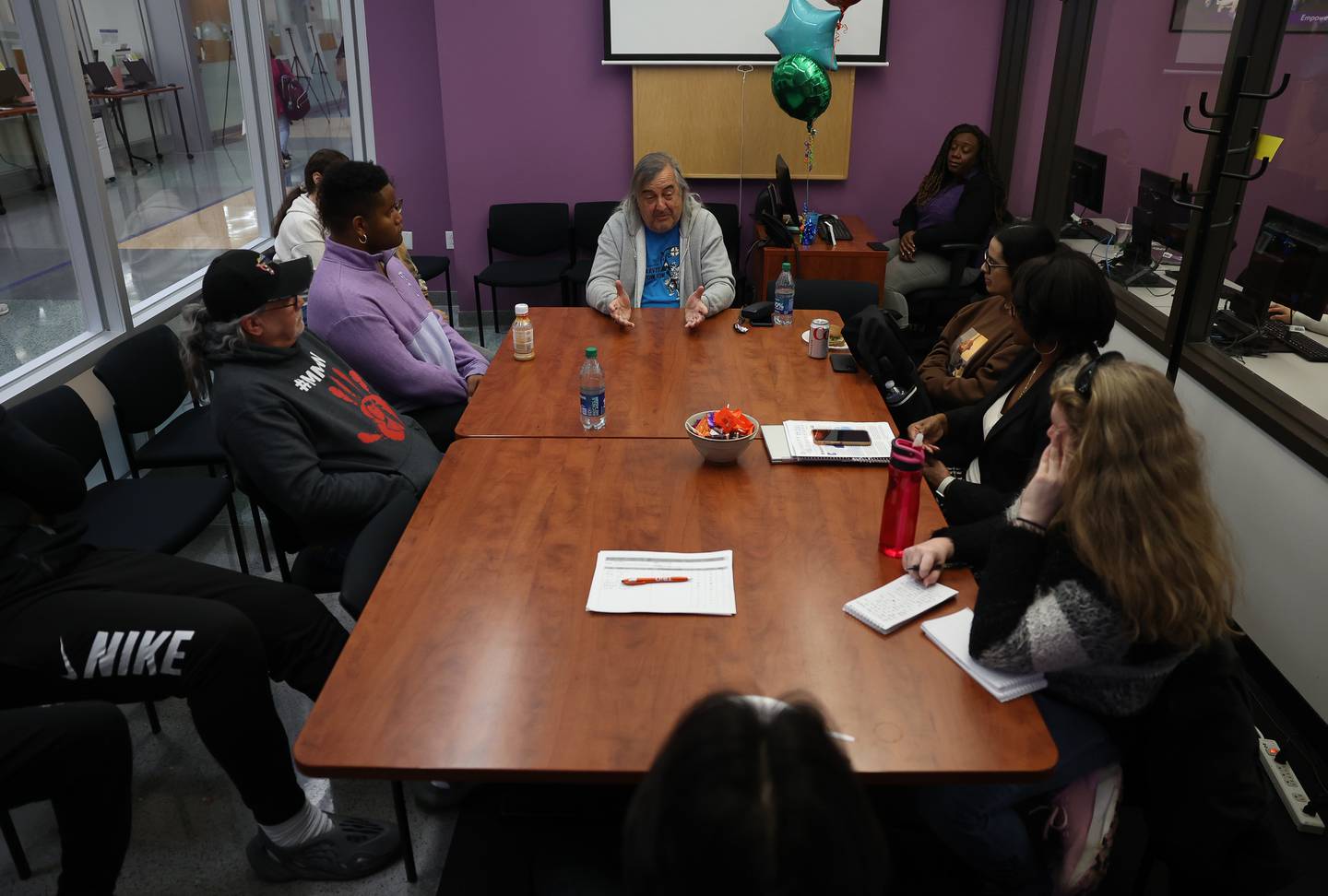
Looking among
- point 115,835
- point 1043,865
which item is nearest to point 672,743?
point 1043,865

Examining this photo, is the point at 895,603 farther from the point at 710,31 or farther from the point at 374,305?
the point at 710,31

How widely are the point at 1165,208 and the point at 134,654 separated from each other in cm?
393

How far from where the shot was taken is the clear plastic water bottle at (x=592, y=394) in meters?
2.63

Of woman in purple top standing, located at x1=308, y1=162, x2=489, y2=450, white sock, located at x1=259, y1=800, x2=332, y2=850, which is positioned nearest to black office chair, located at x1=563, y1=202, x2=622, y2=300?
woman in purple top standing, located at x1=308, y1=162, x2=489, y2=450

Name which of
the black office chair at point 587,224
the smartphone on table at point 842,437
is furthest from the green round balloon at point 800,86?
the smartphone on table at point 842,437

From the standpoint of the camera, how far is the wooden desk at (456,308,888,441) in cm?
276

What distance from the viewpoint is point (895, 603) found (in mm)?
1836

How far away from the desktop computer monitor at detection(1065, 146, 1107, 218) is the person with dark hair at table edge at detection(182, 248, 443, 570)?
357cm

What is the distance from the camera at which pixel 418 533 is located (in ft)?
6.96

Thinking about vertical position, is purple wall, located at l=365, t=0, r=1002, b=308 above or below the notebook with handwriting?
above

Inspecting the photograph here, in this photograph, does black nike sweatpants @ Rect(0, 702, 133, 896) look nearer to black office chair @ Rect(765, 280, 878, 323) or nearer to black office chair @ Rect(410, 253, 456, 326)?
black office chair @ Rect(765, 280, 878, 323)

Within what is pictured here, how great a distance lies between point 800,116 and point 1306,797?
Answer: 3961 mm

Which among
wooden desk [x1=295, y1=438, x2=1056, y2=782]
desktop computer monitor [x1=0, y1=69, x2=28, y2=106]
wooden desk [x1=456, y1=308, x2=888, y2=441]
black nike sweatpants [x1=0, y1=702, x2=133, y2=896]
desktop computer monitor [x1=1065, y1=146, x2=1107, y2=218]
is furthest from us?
desktop computer monitor [x1=1065, y1=146, x2=1107, y2=218]

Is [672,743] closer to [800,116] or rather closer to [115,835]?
[115,835]
